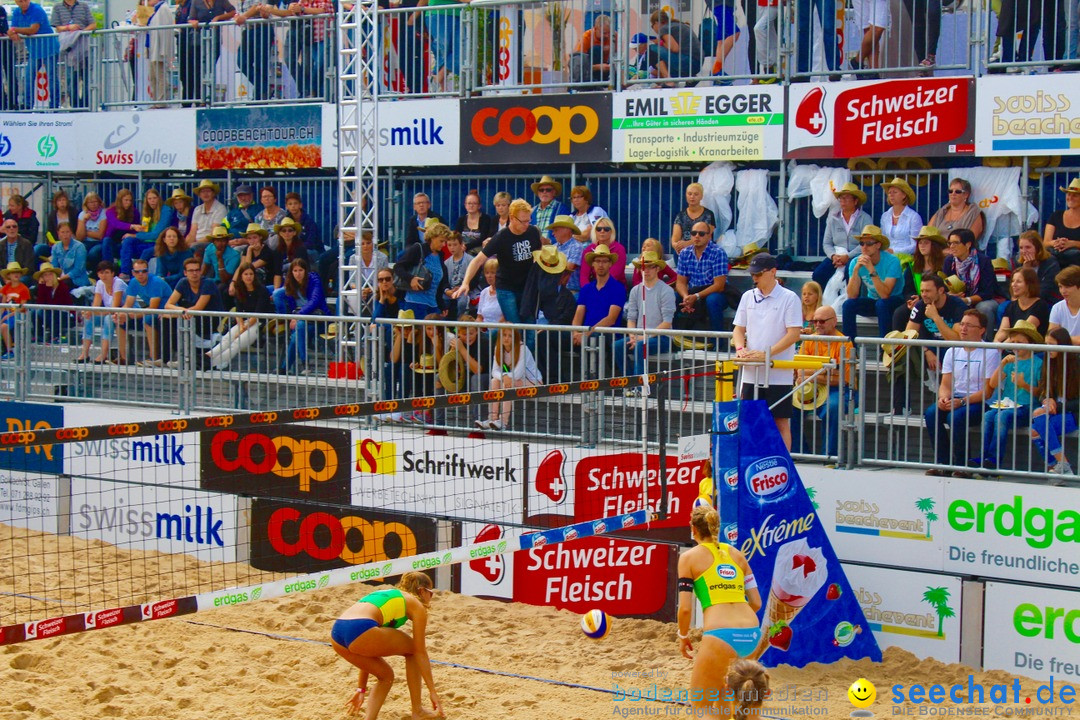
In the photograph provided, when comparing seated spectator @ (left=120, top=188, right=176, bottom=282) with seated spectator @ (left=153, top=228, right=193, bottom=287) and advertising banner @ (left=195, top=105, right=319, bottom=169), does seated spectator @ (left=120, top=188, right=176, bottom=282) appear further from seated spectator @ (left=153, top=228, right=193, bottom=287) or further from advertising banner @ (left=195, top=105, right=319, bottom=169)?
advertising banner @ (left=195, top=105, right=319, bottom=169)

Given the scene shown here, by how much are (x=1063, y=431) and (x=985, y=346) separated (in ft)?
2.46

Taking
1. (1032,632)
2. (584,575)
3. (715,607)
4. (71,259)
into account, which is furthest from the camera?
(71,259)

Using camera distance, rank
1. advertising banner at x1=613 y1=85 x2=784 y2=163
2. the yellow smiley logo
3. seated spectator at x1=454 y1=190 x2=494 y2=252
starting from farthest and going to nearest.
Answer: seated spectator at x1=454 y1=190 x2=494 y2=252 → advertising banner at x1=613 y1=85 x2=784 y2=163 → the yellow smiley logo

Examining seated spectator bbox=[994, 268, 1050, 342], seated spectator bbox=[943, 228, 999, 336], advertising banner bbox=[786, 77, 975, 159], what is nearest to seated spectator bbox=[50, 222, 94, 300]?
advertising banner bbox=[786, 77, 975, 159]

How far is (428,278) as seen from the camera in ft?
44.2

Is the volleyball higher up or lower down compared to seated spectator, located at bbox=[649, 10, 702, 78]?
lower down

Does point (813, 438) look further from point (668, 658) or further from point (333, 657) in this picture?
point (333, 657)

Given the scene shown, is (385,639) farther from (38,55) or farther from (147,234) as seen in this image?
(38,55)

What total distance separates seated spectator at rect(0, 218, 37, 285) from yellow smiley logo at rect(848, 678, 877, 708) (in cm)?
1215

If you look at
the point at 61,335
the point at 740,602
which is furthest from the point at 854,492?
the point at 61,335

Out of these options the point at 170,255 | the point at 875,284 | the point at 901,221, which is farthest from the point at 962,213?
the point at 170,255

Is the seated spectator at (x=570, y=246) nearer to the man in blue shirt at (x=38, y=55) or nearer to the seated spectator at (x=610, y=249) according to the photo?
the seated spectator at (x=610, y=249)

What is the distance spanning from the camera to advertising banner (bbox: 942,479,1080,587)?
896 centimetres

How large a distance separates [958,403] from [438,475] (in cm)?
442
